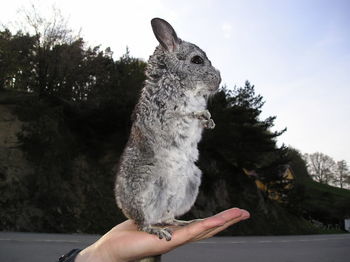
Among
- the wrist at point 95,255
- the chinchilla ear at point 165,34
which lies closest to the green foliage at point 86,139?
the wrist at point 95,255

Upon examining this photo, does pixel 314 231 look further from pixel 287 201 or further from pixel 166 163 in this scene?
pixel 166 163

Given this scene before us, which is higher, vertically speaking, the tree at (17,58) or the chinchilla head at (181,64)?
the tree at (17,58)

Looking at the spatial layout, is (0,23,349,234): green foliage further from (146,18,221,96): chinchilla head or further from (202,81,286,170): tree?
(146,18,221,96): chinchilla head

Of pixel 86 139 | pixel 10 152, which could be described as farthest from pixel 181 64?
pixel 86 139

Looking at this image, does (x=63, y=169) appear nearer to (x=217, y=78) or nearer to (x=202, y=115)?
(x=217, y=78)

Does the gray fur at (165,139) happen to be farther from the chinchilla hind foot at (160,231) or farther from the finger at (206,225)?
the finger at (206,225)
